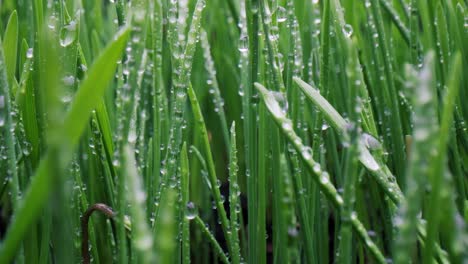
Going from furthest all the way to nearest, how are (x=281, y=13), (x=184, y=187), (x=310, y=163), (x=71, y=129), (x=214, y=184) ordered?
(x=281, y=13) < (x=214, y=184) < (x=184, y=187) < (x=310, y=163) < (x=71, y=129)

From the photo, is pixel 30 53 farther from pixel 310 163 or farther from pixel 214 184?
pixel 310 163

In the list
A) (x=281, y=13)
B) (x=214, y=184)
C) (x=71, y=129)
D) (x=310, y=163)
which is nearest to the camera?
(x=71, y=129)

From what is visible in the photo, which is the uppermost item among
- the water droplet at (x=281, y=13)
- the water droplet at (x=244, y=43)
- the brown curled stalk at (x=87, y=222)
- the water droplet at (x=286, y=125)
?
the water droplet at (x=281, y=13)

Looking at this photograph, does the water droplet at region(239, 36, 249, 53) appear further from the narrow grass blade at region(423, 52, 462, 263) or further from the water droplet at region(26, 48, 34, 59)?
the narrow grass blade at region(423, 52, 462, 263)

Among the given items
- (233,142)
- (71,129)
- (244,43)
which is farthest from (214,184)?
(71,129)

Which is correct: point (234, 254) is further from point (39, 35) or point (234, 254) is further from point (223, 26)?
point (223, 26)

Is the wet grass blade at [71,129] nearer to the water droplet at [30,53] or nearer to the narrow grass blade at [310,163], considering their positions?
the narrow grass blade at [310,163]

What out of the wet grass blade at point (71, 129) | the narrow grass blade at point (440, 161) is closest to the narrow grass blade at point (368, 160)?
the narrow grass blade at point (440, 161)

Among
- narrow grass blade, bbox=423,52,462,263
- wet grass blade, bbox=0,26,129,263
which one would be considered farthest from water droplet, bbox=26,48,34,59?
Result: narrow grass blade, bbox=423,52,462,263
